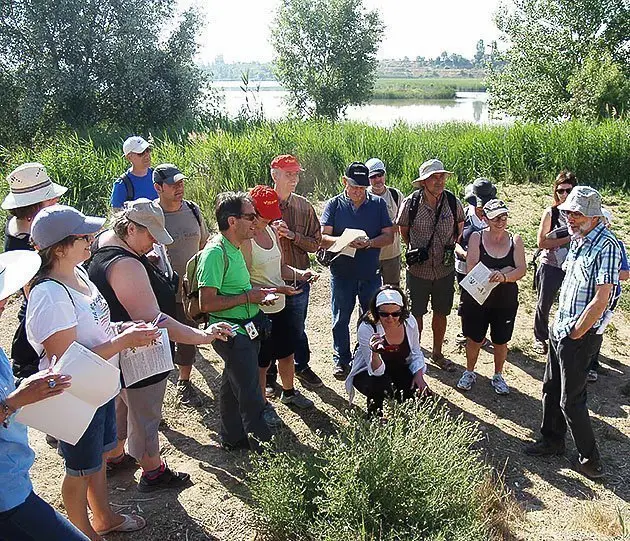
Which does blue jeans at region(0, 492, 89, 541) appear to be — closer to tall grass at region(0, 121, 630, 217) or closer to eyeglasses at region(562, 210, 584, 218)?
eyeglasses at region(562, 210, 584, 218)

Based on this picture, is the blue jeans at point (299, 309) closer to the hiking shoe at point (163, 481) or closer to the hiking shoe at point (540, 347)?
the hiking shoe at point (163, 481)

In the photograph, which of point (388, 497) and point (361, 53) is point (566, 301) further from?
point (361, 53)

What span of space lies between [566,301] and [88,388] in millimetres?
2853

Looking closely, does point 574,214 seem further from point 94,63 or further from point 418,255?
point 94,63

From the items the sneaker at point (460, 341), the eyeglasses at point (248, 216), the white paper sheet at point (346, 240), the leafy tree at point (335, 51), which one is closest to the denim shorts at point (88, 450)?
the eyeglasses at point (248, 216)

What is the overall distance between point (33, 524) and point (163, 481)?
1.49 m

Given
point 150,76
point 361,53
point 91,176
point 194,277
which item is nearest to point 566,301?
point 194,277

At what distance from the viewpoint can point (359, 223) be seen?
5051 millimetres

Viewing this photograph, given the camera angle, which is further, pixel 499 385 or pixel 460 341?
pixel 460 341

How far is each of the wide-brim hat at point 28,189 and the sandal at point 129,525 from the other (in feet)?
6.70

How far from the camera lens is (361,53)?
29.6m

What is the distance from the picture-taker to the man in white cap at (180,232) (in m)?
4.45

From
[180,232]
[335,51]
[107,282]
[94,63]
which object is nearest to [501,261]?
[180,232]

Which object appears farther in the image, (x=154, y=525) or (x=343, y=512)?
(x=154, y=525)
